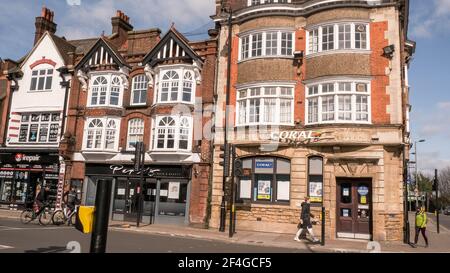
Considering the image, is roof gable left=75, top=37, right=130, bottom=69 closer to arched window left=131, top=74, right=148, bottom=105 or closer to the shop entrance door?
arched window left=131, top=74, right=148, bottom=105

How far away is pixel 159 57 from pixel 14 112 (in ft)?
38.4

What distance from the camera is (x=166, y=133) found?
22.0 meters

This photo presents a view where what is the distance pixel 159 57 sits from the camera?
22.9 meters

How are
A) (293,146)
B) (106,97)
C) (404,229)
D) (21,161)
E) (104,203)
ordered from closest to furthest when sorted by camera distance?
1. (104,203)
2. (404,229)
3. (293,146)
4. (106,97)
5. (21,161)

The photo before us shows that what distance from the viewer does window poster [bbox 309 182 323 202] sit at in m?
18.2

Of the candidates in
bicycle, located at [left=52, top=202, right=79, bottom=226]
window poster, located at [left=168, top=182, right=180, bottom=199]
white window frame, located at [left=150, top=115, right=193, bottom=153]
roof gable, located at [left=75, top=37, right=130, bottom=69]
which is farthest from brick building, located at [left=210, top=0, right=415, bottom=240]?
roof gable, located at [left=75, top=37, right=130, bottom=69]

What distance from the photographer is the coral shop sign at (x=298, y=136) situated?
18.2 m

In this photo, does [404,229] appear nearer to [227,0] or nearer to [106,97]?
[227,0]

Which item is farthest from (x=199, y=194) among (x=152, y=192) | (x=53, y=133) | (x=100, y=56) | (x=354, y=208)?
(x=53, y=133)

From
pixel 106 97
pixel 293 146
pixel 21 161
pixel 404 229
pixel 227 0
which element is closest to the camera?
pixel 404 229

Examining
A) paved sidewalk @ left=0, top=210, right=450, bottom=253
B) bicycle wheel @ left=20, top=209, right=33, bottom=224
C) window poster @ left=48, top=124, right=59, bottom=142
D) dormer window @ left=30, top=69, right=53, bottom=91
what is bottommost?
paved sidewalk @ left=0, top=210, right=450, bottom=253

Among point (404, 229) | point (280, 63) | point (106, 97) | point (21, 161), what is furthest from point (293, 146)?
point (21, 161)

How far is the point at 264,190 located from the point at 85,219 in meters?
16.3

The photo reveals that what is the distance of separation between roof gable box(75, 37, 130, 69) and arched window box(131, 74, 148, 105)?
55.5 inches
